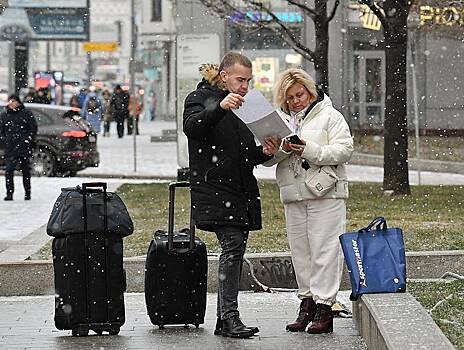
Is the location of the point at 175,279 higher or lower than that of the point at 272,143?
lower

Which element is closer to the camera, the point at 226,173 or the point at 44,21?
the point at 226,173

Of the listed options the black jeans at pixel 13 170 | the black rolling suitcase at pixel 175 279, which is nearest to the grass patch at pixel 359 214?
the black jeans at pixel 13 170

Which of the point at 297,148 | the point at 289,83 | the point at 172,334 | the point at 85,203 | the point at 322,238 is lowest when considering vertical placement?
the point at 172,334

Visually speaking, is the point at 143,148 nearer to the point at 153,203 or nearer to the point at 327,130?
the point at 153,203

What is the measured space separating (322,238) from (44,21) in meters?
34.8

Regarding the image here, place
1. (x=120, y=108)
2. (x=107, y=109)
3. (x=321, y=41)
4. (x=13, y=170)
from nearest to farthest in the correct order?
(x=13, y=170)
(x=321, y=41)
(x=120, y=108)
(x=107, y=109)

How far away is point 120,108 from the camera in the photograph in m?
49.1

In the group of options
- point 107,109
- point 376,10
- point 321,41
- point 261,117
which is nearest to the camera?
point 261,117

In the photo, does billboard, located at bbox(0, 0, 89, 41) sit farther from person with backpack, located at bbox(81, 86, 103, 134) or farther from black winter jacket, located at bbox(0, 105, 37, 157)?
black winter jacket, located at bbox(0, 105, 37, 157)

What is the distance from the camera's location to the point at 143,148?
40.6m

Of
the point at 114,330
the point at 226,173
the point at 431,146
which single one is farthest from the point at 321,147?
the point at 431,146

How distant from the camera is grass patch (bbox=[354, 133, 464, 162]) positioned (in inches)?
1326

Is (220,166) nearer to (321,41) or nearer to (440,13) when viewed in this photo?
(321,41)

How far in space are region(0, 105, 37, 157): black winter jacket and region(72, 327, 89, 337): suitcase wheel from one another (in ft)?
41.8
